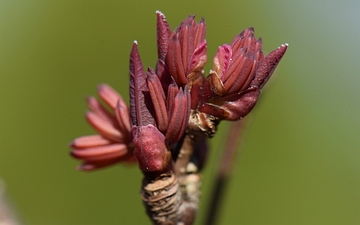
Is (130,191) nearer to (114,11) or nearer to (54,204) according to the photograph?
(54,204)

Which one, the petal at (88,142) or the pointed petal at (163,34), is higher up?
the pointed petal at (163,34)

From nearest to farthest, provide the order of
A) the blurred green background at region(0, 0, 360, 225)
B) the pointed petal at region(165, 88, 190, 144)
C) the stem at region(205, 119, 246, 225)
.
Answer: the pointed petal at region(165, 88, 190, 144) < the stem at region(205, 119, 246, 225) < the blurred green background at region(0, 0, 360, 225)

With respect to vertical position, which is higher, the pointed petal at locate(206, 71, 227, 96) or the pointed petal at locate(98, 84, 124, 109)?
the pointed petal at locate(206, 71, 227, 96)

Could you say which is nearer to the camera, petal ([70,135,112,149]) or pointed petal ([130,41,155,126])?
pointed petal ([130,41,155,126])

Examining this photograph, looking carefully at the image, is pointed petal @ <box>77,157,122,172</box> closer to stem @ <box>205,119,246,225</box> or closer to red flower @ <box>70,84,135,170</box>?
red flower @ <box>70,84,135,170</box>

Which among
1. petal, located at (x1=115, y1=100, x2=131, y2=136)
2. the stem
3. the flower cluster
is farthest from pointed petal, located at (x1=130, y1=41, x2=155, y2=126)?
the stem

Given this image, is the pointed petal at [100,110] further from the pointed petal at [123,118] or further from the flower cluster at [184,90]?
the flower cluster at [184,90]

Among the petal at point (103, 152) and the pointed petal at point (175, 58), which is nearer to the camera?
the pointed petal at point (175, 58)

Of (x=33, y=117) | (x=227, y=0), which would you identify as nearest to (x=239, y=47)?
(x=33, y=117)

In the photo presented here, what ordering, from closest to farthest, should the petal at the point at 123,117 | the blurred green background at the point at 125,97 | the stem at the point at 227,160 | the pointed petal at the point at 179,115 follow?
the pointed petal at the point at 179,115
the petal at the point at 123,117
the stem at the point at 227,160
the blurred green background at the point at 125,97

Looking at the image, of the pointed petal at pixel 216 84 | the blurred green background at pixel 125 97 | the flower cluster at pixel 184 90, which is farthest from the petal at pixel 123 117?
the blurred green background at pixel 125 97

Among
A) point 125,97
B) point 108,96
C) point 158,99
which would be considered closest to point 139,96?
point 158,99
